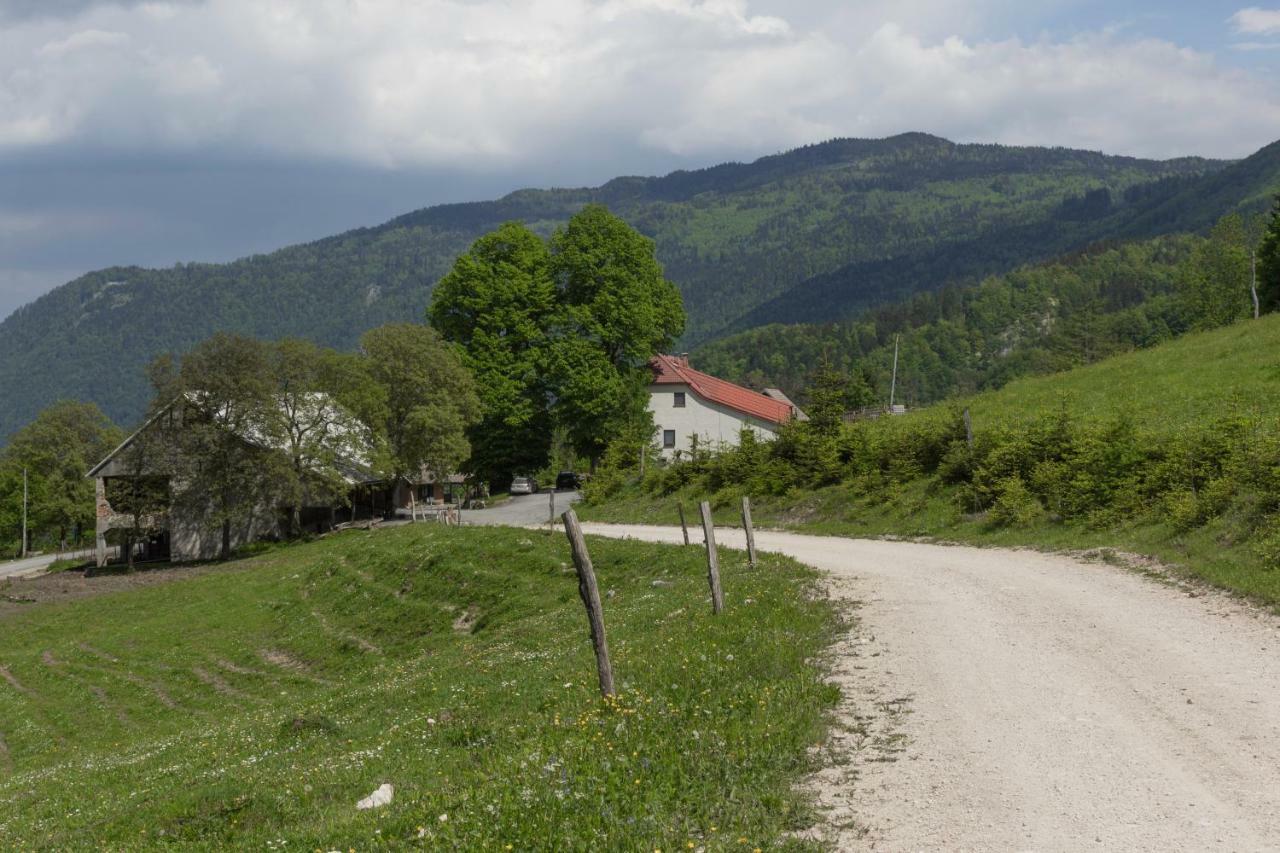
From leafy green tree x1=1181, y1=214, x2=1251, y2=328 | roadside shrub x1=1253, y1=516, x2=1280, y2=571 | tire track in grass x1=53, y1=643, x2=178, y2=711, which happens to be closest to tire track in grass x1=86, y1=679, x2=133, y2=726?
tire track in grass x1=53, y1=643, x2=178, y2=711

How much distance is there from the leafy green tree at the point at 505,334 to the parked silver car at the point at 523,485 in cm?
180

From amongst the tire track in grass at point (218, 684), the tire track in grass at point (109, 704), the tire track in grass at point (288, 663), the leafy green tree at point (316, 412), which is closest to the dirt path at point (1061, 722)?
the tire track in grass at point (288, 663)

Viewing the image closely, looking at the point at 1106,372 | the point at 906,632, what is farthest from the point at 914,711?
the point at 1106,372

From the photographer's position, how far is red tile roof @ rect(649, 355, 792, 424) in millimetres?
91000

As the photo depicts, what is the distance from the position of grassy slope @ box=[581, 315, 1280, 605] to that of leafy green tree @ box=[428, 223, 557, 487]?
20363 millimetres

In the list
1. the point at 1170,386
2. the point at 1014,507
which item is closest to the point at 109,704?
the point at 1014,507

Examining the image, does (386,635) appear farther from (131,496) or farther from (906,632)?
(131,496)

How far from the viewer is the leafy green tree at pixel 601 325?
7344cm

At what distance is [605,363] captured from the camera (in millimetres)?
74375

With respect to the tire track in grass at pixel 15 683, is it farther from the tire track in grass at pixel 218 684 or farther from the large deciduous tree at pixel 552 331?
the large deciduous tree at pixel 552 331

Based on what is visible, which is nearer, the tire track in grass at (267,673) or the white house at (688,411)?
the tire track in grass at (267,673)

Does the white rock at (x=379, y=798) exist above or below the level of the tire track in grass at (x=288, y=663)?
above

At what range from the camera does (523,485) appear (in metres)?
77.2

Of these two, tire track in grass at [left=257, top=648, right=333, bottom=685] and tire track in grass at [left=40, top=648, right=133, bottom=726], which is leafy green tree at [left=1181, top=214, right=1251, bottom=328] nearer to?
tire track in grass at [left=257, top=648, right=333, bottom=685]
